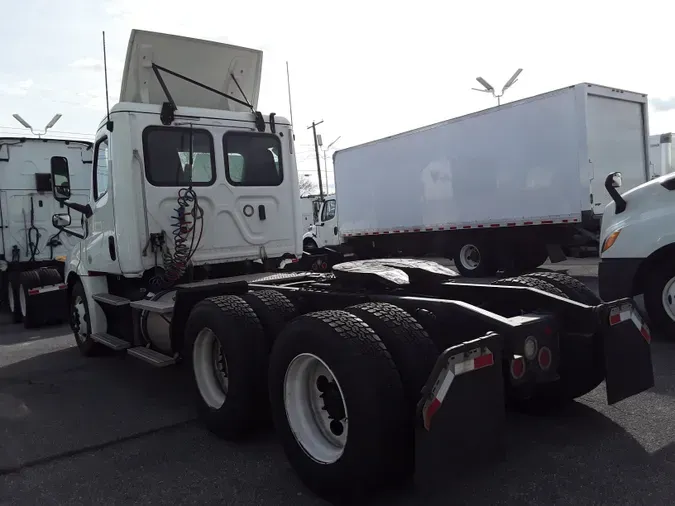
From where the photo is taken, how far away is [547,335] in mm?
3434

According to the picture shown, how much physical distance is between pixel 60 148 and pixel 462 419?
36.3ft

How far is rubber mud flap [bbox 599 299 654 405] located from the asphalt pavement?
0.42m

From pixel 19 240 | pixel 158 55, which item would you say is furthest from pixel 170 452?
pixel 19 240

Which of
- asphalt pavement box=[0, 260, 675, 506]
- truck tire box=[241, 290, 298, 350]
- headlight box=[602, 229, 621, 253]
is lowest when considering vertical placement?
asphalt pavement box=[0, 260, 675, 506]

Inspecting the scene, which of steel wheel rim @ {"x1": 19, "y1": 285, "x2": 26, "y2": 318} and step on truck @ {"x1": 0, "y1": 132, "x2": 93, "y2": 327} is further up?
step on truck @ {"x1": 0, "y1": 132, "x2": 93, "y2": 327}

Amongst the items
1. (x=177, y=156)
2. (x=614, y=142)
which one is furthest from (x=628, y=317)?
(x=614, y=142)

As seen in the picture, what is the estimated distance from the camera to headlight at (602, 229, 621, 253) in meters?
6.46

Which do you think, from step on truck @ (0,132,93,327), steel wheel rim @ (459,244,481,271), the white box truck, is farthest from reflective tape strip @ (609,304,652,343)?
steel wheel rim @ (459,244,481,271)

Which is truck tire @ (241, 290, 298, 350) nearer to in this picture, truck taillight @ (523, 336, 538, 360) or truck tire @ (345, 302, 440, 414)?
truck tire @ (345, 302, 440, 414)

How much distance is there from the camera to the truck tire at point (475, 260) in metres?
13.8

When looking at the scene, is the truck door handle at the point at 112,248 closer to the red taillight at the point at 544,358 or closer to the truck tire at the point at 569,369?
the truck tire at the point at 569,369

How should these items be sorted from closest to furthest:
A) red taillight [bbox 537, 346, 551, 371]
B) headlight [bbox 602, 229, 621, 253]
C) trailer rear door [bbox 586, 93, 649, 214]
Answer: red taillight [bbox 537, 346, 551, 371] → headlight [bbox 602, 229, 621, 253] → trailer rear door [bbox 586, 93, 649, 214]

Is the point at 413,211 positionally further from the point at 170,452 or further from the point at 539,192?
the point at 170,452

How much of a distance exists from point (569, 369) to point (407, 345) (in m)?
1.27
